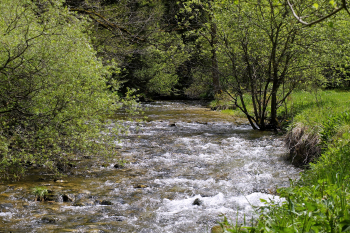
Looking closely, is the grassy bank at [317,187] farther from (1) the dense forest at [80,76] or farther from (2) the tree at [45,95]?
(2) the tree at [45,95]

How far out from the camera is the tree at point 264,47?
11.2 m

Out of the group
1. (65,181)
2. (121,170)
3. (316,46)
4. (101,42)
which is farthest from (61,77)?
(316,46)

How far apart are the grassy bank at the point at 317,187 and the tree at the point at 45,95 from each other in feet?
13.9

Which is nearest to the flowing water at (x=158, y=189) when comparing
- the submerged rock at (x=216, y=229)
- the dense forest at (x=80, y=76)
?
the submerged rock at (x=216, y=229)

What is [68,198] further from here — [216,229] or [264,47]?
[264,47]

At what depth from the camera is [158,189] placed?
6891mm

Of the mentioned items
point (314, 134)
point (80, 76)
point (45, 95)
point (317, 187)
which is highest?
point (80, 76)

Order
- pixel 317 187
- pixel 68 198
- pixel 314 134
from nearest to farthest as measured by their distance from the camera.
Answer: pixel 317 187, pixel 68 198, pixel 314 134

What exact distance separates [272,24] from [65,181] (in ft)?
30.2

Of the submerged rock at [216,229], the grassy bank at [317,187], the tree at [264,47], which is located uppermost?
the tree at [264,47]

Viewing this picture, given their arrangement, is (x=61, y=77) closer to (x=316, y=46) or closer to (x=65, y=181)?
(x=65, y=181)

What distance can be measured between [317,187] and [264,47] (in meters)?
9.24

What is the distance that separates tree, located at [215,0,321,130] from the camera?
11227 millimetres

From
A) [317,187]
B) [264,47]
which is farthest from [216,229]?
[264,47]
